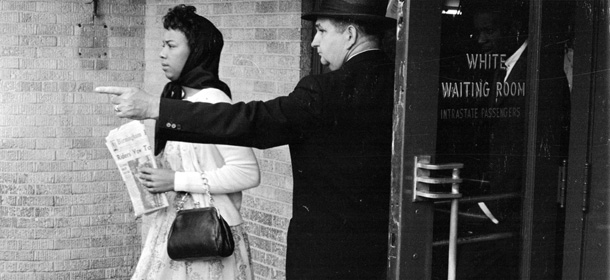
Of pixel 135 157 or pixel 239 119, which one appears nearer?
pixel 239 119

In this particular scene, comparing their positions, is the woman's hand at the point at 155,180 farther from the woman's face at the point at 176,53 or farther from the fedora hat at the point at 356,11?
the fedora hat at the point at 356,11

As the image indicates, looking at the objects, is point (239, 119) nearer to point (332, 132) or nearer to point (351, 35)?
point (332, 132)

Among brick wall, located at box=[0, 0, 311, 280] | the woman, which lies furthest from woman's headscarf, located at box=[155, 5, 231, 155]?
brick wall, located at box=[0, 0, 311, 280]

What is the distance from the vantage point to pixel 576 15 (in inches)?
133

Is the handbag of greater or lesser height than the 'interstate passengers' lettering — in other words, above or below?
below

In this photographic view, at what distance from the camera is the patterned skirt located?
4.64 m

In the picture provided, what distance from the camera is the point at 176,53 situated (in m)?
4.85

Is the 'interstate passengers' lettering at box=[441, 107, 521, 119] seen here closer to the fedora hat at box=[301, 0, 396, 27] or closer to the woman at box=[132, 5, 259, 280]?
the fedora hat at box=[301, 0, 396, 27]

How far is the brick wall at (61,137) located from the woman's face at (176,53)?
9.49 ft

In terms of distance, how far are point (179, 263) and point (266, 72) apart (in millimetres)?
2097

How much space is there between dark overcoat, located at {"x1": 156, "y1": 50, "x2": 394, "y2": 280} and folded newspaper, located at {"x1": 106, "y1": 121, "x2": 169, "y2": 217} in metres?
0.96

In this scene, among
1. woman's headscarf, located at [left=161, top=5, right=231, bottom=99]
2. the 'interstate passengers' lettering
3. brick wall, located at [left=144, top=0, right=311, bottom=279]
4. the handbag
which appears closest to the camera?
the 'interstate passengers' lettering

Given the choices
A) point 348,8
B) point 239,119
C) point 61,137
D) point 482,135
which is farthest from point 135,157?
point 61,137

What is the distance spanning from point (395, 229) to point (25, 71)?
16.5 ft
